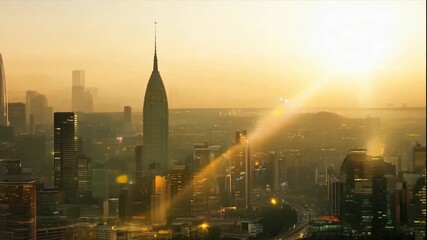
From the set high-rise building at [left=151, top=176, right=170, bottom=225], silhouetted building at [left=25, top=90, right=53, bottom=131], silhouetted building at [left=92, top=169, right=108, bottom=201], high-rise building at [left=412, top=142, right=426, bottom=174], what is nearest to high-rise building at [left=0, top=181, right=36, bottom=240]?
silhouetted building at [left=25, top=90, right=53, bottom=131]

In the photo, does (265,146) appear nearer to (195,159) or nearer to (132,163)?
(195,159)

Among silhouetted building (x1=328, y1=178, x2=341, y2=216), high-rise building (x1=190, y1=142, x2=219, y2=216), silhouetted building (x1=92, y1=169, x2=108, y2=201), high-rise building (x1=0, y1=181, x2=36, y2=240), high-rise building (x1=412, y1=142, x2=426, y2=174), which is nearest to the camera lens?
high-rise building (x1=0, y1=181, x2=36, y2=240)

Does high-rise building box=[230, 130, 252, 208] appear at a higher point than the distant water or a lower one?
lower

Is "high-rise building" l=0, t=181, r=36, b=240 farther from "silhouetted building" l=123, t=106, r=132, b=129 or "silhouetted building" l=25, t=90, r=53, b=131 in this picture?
"silhouetted building" l=123, t=106, r=132, b=129

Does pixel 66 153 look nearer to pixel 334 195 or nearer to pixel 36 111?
pixel 36 111

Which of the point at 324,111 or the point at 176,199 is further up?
the point at 324,111

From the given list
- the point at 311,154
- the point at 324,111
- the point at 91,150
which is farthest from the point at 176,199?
the point at 324,111

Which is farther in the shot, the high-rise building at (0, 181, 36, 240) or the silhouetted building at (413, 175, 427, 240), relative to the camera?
the silhouetted building at (413, 175, 427, 240)
